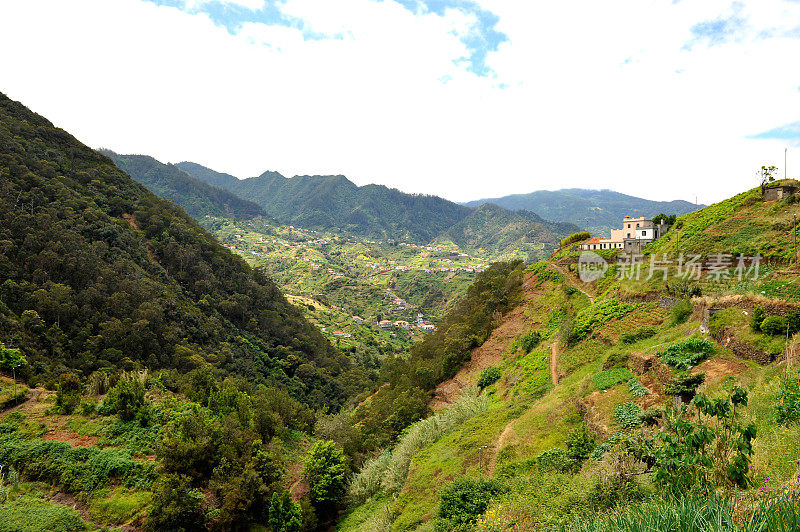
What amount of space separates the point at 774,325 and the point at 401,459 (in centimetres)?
1595

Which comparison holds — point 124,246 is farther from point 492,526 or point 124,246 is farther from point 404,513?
point 492,526

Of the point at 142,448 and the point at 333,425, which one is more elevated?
the point at 142,448

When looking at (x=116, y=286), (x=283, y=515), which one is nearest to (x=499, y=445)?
(x=283, y=515)

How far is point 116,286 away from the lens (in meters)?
39.6

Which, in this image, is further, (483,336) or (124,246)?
(124,246)

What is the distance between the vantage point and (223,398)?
22625 millimetres

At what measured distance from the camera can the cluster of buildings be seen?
36375 mm

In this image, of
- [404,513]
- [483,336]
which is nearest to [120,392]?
[404,513]

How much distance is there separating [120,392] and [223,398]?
5.40 metres

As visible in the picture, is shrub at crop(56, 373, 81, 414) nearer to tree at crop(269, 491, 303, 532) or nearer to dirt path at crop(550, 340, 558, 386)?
tree at crop(269, 491, 303, 532)

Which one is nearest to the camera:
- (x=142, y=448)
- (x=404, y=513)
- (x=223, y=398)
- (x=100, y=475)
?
(x=404, y=513)

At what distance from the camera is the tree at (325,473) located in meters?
19.2

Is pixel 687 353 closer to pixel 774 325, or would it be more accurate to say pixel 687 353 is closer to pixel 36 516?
pixel 774 325

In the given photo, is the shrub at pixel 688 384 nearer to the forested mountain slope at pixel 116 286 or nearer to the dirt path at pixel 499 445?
the dirt path at pixel 499 445
